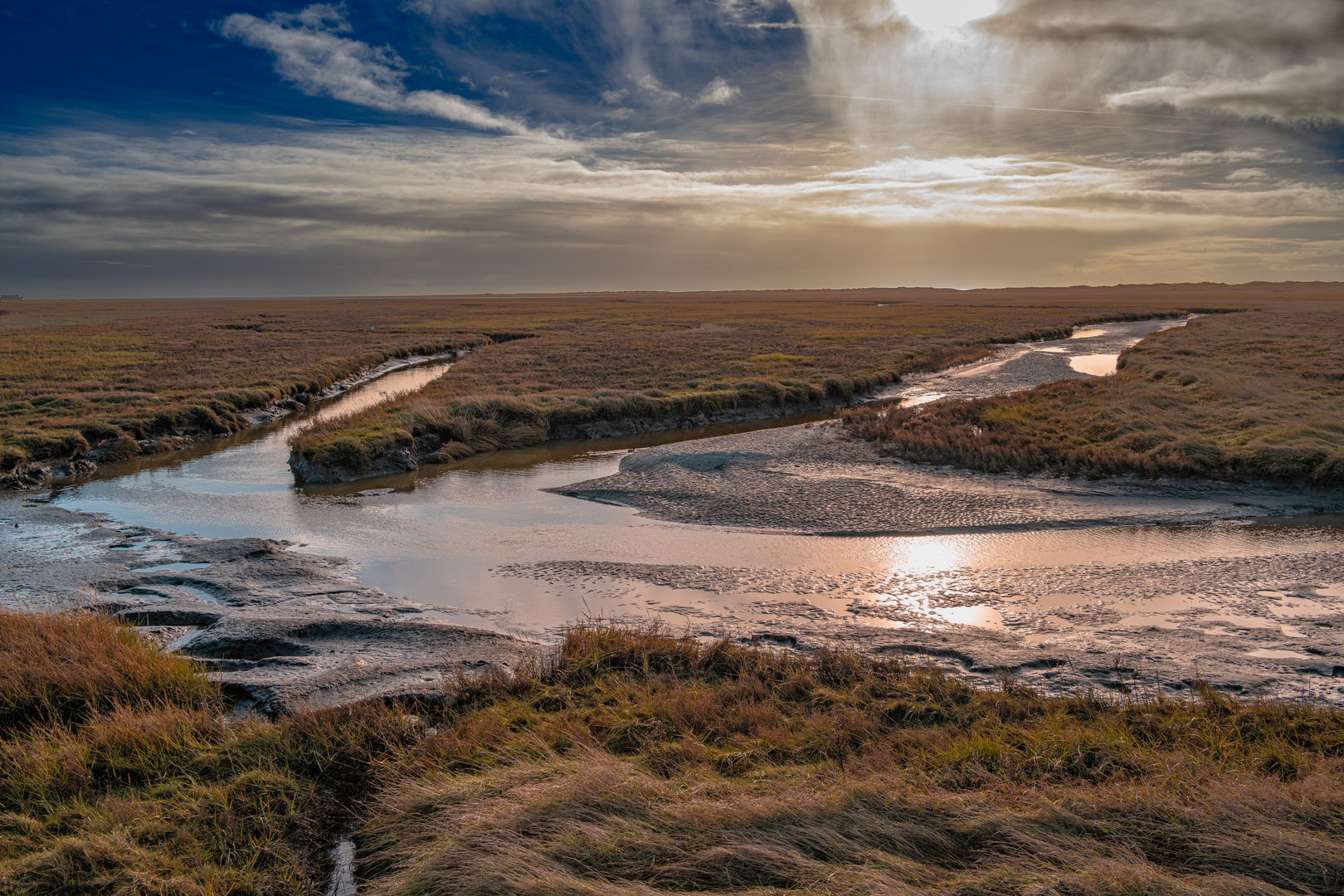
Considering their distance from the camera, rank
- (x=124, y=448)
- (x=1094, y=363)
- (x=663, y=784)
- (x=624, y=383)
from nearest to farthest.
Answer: (x=663, y=784), (x=124, y=448), (x=624, y=383), (x=1094, y=363)

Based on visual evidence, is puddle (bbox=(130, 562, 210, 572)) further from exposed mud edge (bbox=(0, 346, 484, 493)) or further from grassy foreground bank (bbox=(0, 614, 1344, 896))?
exposed mud edge (bbox=(0, 346, 484, 493))

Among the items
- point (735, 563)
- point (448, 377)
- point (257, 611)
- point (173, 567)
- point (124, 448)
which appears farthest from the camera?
point (448, 377)

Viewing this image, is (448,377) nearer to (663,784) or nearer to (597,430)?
(597,430)

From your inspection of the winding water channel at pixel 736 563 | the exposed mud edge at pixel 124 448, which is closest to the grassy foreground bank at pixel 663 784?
the winding water channel at pixel 736 563

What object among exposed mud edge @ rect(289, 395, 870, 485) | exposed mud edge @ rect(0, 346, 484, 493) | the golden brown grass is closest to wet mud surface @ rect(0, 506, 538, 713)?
exposed mud edge @ rect(289, 395, 870, 485)

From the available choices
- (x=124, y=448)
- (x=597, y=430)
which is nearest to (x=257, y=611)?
(x=124, y=448)

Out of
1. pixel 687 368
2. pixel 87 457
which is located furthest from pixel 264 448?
pixel 687 368

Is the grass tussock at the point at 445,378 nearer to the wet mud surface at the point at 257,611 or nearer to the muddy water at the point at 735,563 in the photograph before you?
the muddy water at the point at 735,563
